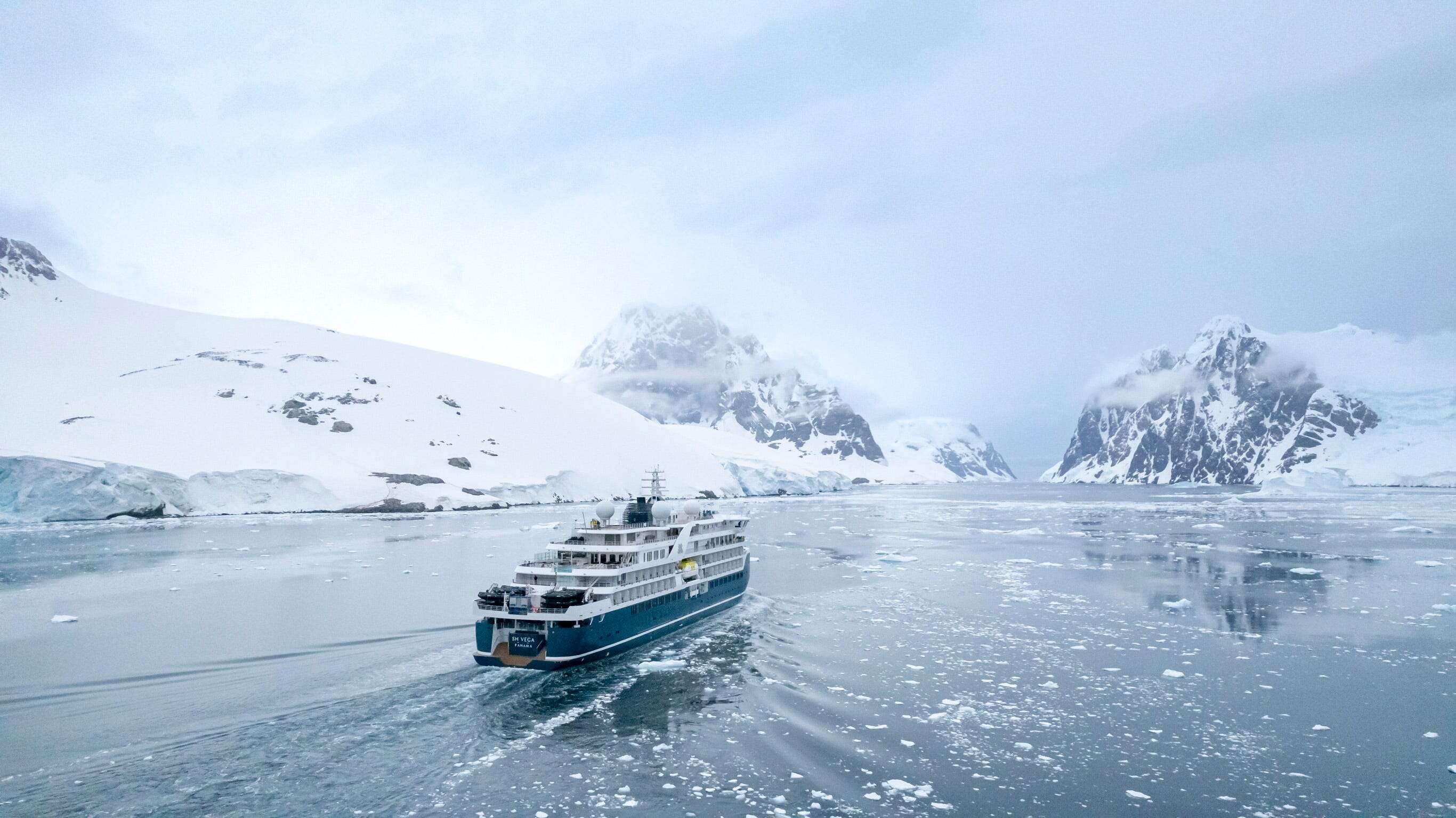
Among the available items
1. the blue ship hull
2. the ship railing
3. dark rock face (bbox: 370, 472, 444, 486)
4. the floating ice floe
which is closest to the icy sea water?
the floating ice floe

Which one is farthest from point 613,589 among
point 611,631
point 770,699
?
point 770,699

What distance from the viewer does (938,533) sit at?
86.1 meters

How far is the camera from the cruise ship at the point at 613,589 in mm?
28625

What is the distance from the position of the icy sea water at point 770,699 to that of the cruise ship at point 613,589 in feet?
3.77

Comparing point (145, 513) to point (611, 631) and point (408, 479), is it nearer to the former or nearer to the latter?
point (408, 479)

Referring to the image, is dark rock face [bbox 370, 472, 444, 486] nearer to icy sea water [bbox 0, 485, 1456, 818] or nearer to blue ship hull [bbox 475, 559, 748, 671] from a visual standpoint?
icy sea water [bbox 0, 485, 1456, 818]

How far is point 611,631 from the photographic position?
31.2m

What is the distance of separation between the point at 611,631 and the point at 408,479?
96.8 metres

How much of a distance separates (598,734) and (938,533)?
2761 inches

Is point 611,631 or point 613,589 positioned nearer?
point 611,631

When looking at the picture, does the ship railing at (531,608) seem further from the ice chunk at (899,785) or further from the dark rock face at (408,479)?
the dark rock face at (408,479)

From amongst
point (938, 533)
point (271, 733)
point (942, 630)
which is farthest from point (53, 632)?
point (938, 533)

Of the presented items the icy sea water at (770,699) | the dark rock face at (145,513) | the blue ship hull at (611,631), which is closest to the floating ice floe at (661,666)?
the icy sea water at (770,699)

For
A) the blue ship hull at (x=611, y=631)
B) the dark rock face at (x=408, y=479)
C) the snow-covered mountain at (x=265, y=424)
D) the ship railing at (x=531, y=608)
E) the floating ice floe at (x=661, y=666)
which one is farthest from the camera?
the dark rock face at (x=408, y=479)
